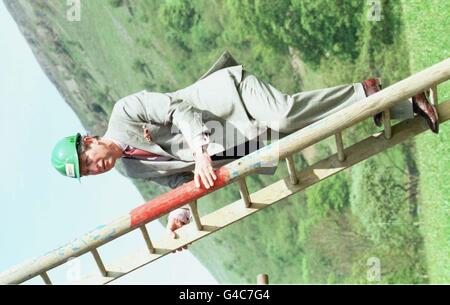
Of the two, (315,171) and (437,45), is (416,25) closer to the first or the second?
(437,45)

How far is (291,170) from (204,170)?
1.12ft

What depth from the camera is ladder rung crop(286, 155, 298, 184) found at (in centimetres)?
295

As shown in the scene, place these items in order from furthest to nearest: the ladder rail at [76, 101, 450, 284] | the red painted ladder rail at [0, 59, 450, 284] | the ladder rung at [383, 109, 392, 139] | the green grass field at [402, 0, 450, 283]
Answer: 1. the green grass field at [402, 0, 450, 283]
2. the ladder rail at [76, 101, 450, 284]
3. the ladder rung at [383, 109, 392, 139]
4. the red painted ladder rail at [0, 59, 450, 284]

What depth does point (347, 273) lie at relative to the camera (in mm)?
11133

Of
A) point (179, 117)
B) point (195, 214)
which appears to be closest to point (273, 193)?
point (195, 214)

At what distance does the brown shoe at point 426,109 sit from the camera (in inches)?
118

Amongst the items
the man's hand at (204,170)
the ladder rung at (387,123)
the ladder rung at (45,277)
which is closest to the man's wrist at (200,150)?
the man's hand at (204,170)

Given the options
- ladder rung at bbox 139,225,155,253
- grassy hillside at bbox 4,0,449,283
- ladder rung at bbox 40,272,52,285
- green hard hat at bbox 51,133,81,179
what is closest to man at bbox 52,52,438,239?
green hard hat at bbox 51,133,81,179

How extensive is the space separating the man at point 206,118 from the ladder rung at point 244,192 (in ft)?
0.41

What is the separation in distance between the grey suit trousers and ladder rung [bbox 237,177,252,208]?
23 centimetres

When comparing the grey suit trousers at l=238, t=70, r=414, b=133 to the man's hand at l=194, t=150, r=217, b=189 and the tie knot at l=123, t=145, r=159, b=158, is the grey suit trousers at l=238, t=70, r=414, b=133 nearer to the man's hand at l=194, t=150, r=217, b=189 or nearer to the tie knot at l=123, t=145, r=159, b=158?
the man's hand at l=194, t=150, r=217, b=189

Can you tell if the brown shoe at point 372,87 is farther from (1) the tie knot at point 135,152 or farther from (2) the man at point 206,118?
(1) the tie knot at point 135,152
